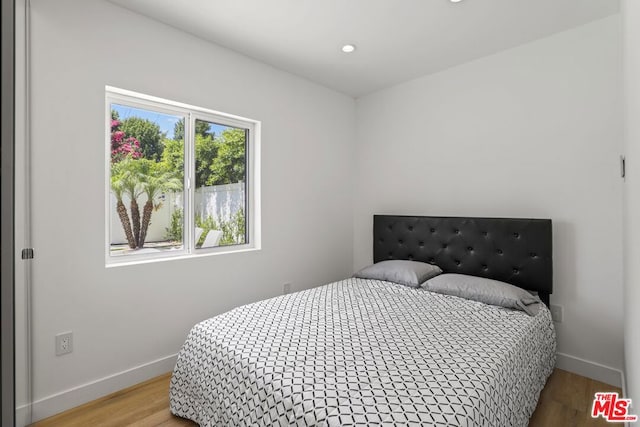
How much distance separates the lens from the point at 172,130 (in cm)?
258

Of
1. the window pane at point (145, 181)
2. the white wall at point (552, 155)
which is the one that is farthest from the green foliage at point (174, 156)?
the white wall at point (552, 155)

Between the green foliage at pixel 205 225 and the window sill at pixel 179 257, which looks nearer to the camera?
the window sill at pixel 179 257

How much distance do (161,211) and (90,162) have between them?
597 millimetres

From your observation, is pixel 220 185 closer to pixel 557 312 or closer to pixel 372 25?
pixel 372 25

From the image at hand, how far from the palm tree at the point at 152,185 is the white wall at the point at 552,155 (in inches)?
88.2

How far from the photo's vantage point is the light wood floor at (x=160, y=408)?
1.84 meters

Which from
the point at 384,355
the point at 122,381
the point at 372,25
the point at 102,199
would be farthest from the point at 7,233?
the point at 372,25

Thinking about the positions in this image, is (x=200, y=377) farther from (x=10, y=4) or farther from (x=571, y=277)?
(x=571, y=277)

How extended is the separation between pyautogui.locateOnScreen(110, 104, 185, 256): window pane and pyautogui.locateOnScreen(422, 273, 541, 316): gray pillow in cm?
210

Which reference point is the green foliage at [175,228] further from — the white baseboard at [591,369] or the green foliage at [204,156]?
the white baseboard at [591,369]

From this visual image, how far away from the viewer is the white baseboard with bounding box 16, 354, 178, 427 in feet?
6.10

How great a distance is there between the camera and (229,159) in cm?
294

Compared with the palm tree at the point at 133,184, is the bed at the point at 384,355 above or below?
below

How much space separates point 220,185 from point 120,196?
0.79 metres
